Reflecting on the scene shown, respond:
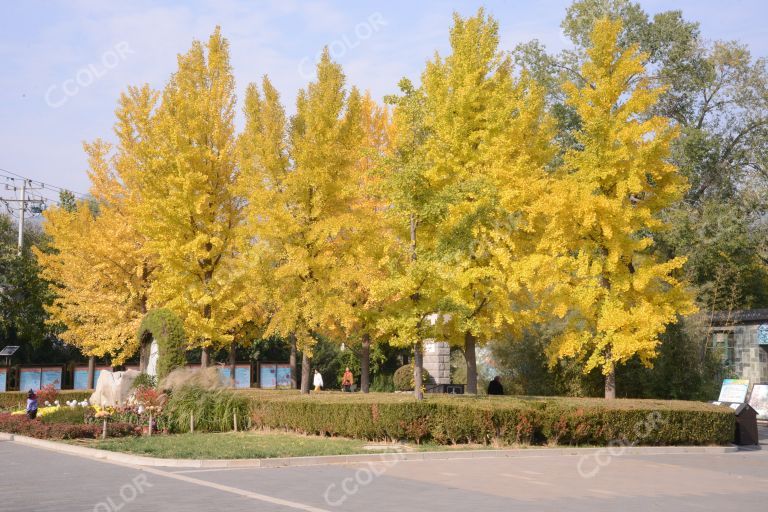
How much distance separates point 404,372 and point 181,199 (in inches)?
540

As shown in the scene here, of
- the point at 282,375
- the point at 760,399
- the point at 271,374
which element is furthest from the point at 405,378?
the point at 760,399

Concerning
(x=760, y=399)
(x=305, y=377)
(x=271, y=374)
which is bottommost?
(x=760, y=399)

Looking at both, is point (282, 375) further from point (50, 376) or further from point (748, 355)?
point (748, 355)

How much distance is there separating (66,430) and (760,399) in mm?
21089

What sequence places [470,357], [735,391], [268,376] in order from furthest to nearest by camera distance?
1. [268,376]
2. [470,357]
3. [735,391]

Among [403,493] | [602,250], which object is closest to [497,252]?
[602,250]

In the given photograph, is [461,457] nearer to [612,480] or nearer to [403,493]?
[612,480]

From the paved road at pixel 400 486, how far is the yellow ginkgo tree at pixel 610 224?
5768 millimetres

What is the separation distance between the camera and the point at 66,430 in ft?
62.2

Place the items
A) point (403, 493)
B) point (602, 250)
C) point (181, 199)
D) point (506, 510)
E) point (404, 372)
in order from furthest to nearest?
point (404, 372) < point (181, 199) < point (602, 250) < point (403, 493) < point (506, 510)

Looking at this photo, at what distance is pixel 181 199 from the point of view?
1046 inches

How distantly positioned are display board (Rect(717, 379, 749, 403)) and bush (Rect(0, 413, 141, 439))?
16552 mm

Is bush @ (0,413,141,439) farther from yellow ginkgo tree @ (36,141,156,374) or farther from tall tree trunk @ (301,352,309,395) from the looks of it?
yellow ginkgo tree @ (36,141,156,374)

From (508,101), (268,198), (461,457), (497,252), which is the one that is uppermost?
(508,101)
